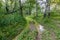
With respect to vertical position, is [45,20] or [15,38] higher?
[15,38]

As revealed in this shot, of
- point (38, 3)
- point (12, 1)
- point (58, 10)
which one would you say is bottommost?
point (58, 10)

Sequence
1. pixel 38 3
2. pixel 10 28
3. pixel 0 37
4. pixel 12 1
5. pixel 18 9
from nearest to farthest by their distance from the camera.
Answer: pixel 0 37 < pixel 10 28 < pixel 18 9 < pixel 12 1 < pixel 38 3

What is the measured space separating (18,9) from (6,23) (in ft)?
22.2

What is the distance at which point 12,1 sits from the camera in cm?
2320

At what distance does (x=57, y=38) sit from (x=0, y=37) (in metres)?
4.93

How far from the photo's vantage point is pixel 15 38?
1337 centimetres

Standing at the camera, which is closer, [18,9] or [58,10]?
[18,9]

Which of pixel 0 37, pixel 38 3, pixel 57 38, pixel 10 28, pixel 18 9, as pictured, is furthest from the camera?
pixel 38 3

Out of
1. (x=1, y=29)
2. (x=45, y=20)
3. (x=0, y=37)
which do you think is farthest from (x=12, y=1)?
(x=0, y=37)

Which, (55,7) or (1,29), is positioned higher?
(1,29)

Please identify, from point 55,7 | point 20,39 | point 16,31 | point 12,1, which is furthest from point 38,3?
point 20,39

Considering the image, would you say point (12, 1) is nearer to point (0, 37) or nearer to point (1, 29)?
point (1, 29)

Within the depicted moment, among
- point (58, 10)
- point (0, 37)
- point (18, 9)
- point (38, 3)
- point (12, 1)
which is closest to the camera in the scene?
point (0, 37)

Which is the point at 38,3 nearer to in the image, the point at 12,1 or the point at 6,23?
the point at 12,1
